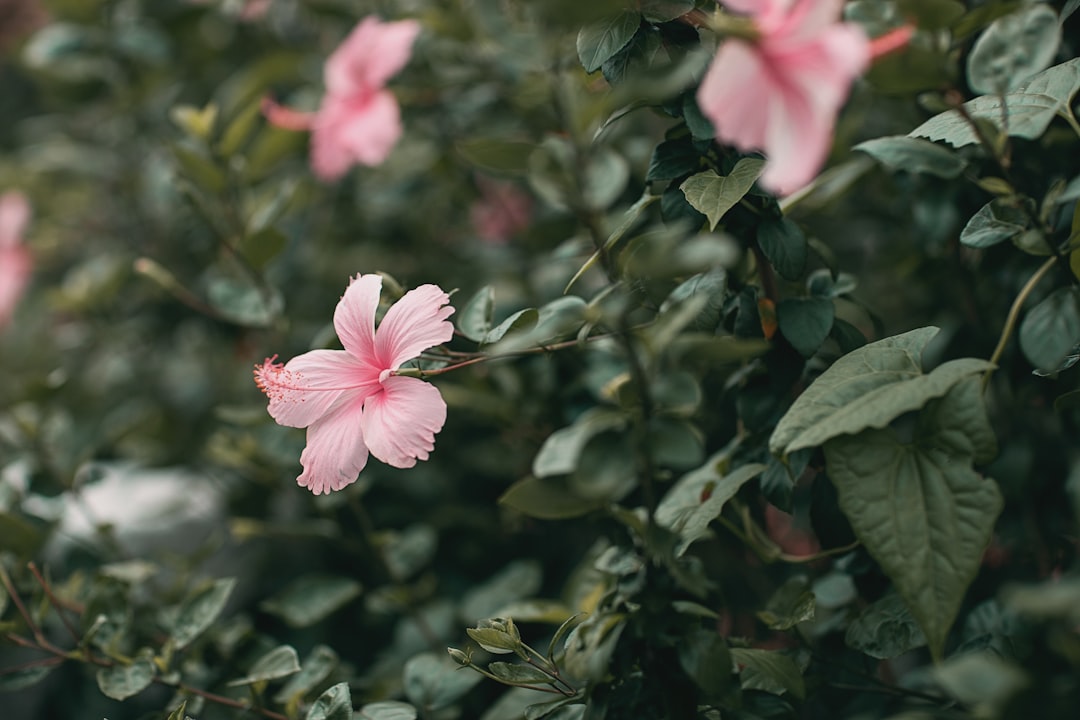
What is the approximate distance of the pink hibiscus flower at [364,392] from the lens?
2.48 ft

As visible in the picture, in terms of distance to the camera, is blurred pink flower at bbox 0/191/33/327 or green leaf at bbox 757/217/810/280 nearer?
green leaf at bbox 757/217/810/280

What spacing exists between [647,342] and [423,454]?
0.21 m

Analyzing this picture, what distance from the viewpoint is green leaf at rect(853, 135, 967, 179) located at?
0.74 metres

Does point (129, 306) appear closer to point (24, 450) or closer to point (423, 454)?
point (24, 450)

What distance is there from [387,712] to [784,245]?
1.82ft

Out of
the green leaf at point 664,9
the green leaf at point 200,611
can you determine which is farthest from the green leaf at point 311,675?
the green leaf at point 664,9

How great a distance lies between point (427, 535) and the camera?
1.25 m

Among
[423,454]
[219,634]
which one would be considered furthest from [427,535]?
[423,454]

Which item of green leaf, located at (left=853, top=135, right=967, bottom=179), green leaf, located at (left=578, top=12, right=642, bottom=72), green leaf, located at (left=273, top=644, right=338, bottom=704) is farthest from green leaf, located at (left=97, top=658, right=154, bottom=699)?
green leaf, located at (left=853, top=135, right=967, bottom=179)

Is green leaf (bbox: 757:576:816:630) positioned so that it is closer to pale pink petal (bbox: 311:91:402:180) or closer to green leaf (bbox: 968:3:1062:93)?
green leaf (bbox: 968:3:1062:93)

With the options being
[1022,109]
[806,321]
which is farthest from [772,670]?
[1022,109]

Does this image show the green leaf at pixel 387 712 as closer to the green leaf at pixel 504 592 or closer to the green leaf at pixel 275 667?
the green leaf at pixel 275 667

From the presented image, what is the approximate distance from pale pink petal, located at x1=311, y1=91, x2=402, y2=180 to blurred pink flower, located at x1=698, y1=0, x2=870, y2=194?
2.73ft

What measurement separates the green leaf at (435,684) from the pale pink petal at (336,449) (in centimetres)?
29
